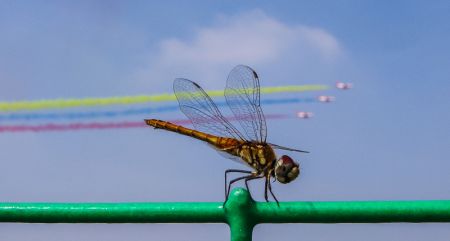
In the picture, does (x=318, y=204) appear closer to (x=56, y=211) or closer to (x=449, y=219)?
(x=449, y=219)

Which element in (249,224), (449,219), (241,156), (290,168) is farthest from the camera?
(241,156)

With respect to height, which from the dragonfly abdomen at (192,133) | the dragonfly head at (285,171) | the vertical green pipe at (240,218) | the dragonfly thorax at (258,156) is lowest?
the vertical green pipe at (240,218)

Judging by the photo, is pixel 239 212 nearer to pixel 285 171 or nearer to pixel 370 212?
pixel 370 212

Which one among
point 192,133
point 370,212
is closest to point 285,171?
point 370,212

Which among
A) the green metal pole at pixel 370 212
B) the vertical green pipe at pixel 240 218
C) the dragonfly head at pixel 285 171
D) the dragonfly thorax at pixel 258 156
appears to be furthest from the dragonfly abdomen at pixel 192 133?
the green metal pole at pixel 370 212

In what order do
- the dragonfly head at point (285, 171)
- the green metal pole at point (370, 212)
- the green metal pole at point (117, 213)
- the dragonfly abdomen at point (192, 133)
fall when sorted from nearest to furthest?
the green metal pole at point (370, 212)
the green metal pole at point (117, 213)
the dragonfly head at point (285, 171)
the dragonfly abdomen at point (192, 133)

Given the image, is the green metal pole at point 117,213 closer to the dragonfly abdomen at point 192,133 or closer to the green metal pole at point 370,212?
the green metal pole at point 370,212

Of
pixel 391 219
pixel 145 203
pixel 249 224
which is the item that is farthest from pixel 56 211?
pixel 391 219
